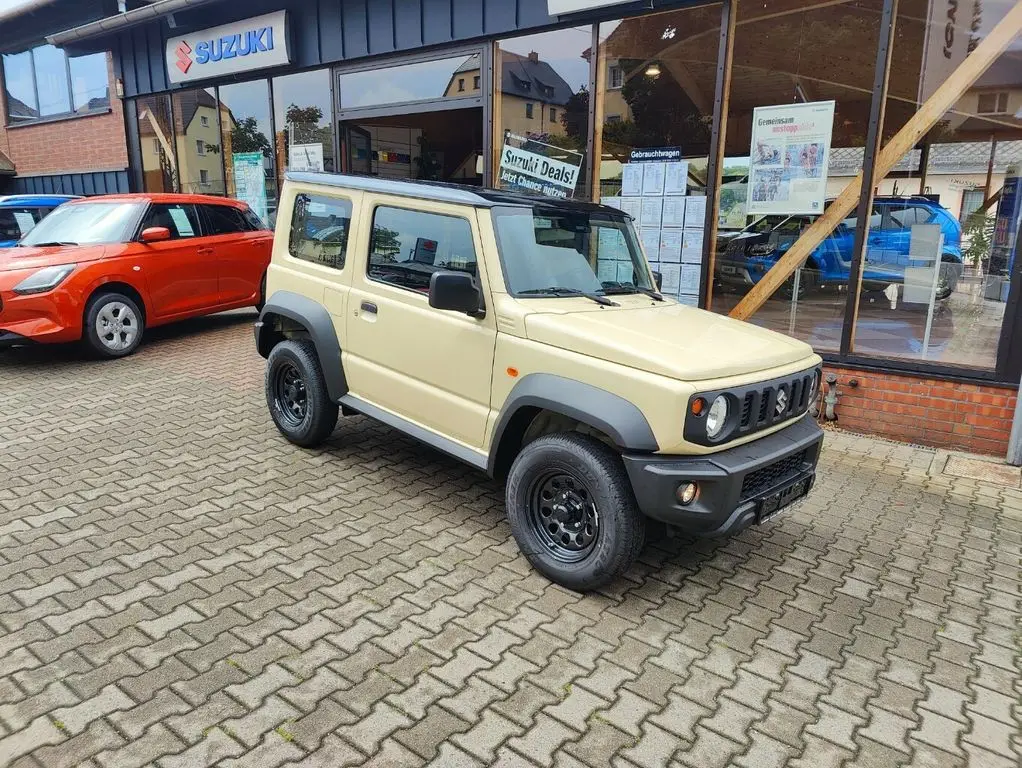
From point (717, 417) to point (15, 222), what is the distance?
422 inches

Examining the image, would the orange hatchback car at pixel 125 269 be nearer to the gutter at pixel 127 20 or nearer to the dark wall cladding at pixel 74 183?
the gutter at pixel 127 20

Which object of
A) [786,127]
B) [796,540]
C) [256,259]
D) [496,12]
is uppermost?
[496,12]

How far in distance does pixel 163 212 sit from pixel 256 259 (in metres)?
1.28

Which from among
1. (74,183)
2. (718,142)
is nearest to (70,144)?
(74,183)

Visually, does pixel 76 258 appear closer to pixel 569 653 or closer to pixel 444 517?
pixel 444 517

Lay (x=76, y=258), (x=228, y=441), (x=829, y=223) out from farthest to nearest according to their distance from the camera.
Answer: (x=76, y=258) < (x=829, y=223) < (x=228, y=441)

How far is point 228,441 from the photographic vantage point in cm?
534

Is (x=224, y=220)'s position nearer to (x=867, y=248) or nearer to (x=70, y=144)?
(x=867, y=248)

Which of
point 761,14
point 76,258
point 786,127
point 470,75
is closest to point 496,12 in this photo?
point 470,75

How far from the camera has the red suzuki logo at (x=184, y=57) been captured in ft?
37.9

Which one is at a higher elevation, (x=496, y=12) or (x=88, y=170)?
(x=496, y=12)

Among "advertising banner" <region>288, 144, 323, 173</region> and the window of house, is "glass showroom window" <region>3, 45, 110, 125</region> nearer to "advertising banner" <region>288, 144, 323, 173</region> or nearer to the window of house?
"advertising banner" <region>288, 144, 323, 173</region>

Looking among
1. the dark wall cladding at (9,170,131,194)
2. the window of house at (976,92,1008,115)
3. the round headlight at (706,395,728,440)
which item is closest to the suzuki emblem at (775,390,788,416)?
the round headlight at (706,395,728,440)

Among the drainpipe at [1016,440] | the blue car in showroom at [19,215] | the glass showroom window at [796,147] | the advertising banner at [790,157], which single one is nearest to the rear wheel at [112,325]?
the blue car in showroom at [19,215]
